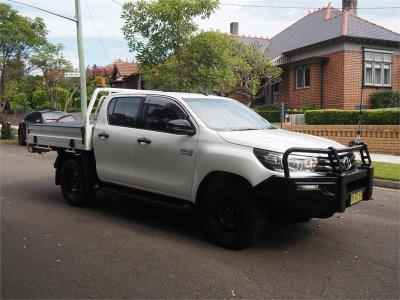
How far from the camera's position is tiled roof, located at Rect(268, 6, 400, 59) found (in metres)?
24.7

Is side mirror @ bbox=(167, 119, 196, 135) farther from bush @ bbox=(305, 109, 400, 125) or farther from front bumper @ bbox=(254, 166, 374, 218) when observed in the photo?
bush @ bbox=(305, 109, 400, 125)

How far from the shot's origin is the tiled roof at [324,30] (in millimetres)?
24703

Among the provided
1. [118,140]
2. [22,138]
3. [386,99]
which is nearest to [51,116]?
[22,138]

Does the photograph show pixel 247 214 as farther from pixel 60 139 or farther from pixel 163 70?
pixel 163 70

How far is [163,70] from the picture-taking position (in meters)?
14.8

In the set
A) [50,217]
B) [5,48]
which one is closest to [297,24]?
[5,48]

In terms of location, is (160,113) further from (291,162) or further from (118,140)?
(291,162)

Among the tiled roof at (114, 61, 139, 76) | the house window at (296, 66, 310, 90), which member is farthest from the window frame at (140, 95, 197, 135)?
the tiled roof at (114, 61, 139, 76)

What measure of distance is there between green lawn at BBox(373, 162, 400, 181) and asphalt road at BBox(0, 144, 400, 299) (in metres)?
2.65

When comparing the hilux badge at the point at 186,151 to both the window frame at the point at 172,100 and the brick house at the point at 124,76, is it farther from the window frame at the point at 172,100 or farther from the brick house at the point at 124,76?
the brick house at the point at 124,76

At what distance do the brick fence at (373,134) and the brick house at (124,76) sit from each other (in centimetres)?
2918

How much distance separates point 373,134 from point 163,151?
10.7 metres

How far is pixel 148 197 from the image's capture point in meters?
6.46

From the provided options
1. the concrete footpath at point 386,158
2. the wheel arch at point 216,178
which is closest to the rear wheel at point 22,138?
the concrete footpath at point 386,158
